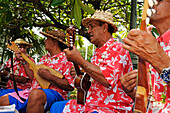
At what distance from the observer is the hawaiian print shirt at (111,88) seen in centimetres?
185

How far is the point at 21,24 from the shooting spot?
17.1 feet

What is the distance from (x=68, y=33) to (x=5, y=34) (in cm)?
391

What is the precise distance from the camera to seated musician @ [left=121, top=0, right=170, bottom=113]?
1002mm

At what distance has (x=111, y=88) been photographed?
6.16 ft

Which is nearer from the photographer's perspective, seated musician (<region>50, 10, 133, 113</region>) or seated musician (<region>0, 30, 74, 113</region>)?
seated musician (<region>50, 10, 133, 113</region>)

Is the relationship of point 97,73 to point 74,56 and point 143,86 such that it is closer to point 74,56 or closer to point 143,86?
point 74,56

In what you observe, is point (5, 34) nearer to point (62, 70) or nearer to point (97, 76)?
point (62, 70)

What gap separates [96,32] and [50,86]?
3.77ft

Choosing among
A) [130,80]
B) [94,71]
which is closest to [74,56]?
[94,71]

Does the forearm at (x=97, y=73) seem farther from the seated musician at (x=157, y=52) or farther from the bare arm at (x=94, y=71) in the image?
the seated musician at (x=157, y=52)

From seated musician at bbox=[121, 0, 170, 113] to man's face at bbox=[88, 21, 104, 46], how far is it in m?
1.01

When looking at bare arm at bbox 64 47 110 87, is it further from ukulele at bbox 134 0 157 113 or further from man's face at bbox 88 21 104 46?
ukulele at bbox 134 0 157 113

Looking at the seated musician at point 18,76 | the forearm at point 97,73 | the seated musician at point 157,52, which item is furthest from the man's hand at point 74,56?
the seated musician at point 18,76

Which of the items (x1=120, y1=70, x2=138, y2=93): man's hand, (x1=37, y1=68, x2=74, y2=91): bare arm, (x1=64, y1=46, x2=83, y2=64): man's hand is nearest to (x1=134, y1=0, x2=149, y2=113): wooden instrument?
(x1=120, y1=70, x2=138, y2=93): man's hand
